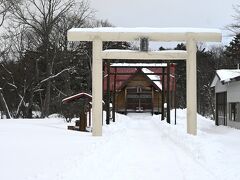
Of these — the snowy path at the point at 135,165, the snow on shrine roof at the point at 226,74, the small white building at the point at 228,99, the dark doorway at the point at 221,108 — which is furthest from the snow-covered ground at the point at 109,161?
the dark doorway at the point at 221,108

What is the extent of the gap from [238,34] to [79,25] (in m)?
25.0

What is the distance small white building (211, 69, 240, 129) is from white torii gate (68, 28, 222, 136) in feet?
24.8

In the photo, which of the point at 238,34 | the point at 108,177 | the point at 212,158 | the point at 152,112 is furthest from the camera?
the point at 152,112

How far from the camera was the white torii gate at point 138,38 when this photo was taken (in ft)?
67.6

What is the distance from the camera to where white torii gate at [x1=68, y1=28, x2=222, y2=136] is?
2061 cm

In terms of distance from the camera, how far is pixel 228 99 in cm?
3212

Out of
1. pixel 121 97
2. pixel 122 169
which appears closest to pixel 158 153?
pixel 122 169

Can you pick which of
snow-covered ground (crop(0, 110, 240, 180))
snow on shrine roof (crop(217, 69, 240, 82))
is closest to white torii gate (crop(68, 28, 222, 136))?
snow-covered ground (crop(0, 110, 240, 180))

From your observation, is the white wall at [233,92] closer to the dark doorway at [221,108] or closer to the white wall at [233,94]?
the white wall at [233,94]

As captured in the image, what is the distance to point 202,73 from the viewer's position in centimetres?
7250

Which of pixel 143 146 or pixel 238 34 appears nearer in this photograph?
pixel 143 146

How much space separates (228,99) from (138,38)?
45.3ft

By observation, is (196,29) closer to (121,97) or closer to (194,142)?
(194,142)

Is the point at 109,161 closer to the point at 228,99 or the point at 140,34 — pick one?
the point at 140,34
